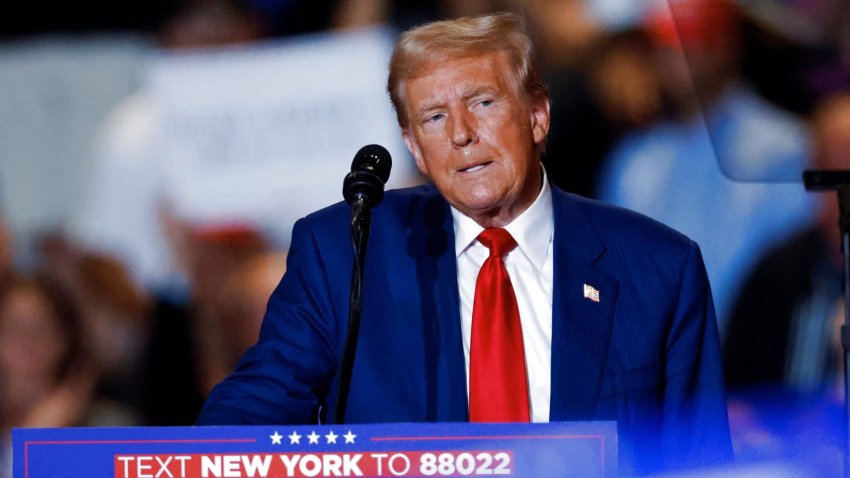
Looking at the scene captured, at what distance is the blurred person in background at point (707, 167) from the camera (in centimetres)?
311

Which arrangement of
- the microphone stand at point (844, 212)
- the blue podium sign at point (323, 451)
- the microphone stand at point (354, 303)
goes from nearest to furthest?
the blue podium sign at point (323, 451) < the microphone stand at point (354, 303) < the microphone stand at point (844, 212)

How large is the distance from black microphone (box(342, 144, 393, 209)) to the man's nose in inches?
10.5

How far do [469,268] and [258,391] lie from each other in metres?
0.42

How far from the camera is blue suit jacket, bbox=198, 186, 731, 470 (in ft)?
5.84

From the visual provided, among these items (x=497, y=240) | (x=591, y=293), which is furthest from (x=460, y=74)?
(x=591, y=293)

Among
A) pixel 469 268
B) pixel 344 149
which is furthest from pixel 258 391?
pixel 344 149

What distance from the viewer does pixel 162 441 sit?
4.19 feet

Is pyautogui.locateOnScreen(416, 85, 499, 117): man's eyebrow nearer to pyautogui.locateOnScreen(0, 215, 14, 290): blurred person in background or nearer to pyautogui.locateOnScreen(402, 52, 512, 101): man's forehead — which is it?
pyautogui.locateOnScreen(402, 52, 512, 101): man's forehead

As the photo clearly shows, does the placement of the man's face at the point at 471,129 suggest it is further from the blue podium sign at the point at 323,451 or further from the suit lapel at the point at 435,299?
the blue podium sign at the point at 323,451

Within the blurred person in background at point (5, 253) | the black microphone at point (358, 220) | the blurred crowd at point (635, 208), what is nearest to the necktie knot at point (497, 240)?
the black microphone at point (358, 220)

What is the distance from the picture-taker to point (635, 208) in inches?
123

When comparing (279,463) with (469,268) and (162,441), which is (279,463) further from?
(469,268)

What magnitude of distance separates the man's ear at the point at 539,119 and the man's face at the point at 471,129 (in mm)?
60

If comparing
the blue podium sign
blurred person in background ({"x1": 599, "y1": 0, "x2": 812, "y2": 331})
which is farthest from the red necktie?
blurred person in background ({"x1": 599, "y1": 0, "x2": 812, "y2": 331})
